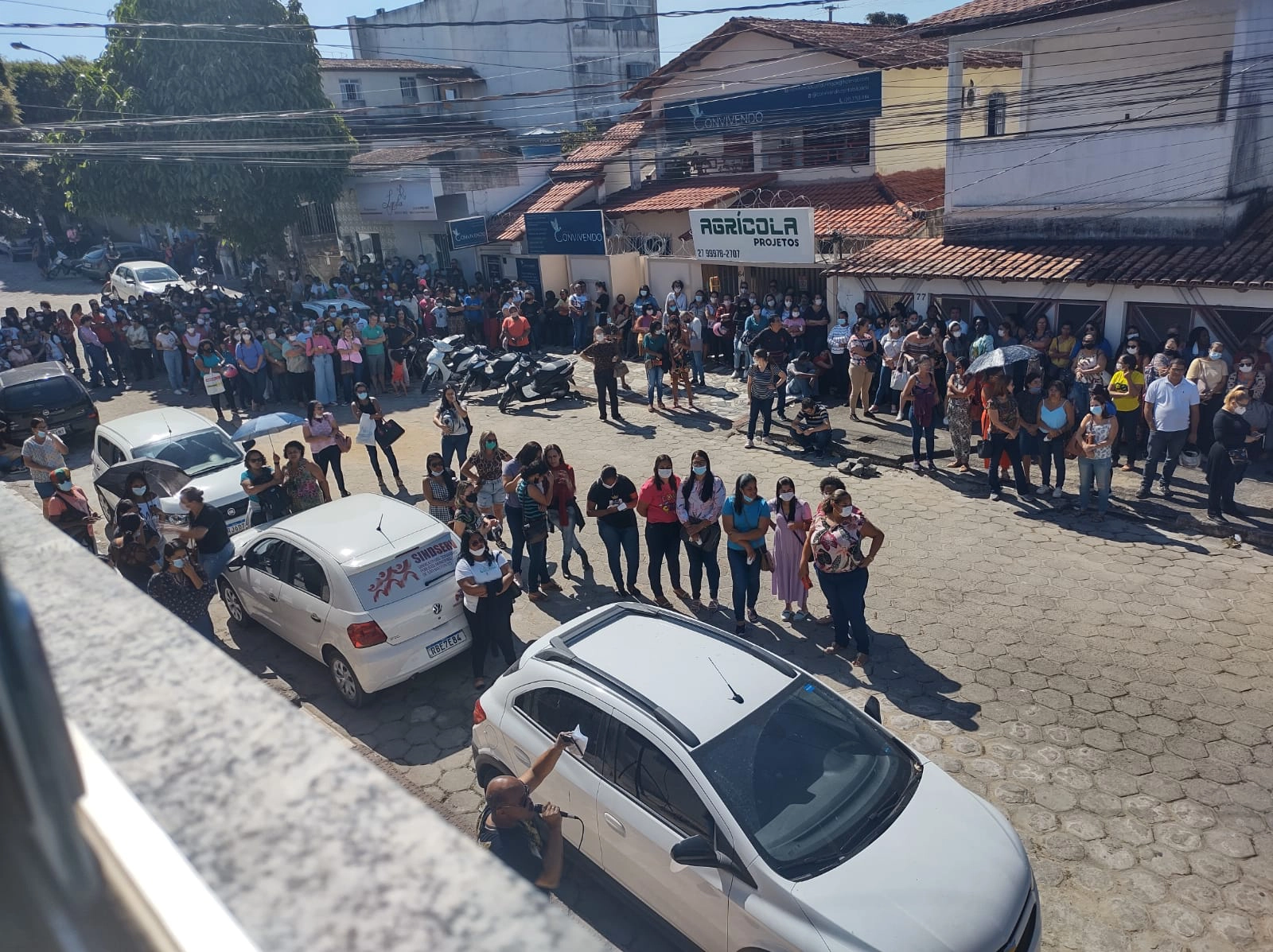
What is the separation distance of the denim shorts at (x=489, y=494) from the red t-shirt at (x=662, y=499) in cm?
187

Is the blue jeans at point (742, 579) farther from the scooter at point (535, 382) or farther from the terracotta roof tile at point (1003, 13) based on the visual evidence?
the terracotta roof tile at point (1003, 13)

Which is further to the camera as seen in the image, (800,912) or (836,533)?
(836,533)

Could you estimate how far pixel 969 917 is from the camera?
180 inches

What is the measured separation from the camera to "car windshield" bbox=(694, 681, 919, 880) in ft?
16.1

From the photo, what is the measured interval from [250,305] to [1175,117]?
73.7 feet

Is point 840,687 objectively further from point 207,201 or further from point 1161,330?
point 207,201

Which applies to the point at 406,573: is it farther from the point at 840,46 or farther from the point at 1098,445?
the point at 840,46

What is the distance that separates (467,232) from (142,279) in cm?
1222

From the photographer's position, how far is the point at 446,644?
8.26 m

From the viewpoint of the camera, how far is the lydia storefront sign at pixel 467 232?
88.4ft

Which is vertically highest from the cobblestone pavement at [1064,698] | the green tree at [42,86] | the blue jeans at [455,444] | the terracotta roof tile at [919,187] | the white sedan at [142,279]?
the green tree at [42,86]

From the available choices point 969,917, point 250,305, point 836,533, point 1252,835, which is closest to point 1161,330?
point 836,533

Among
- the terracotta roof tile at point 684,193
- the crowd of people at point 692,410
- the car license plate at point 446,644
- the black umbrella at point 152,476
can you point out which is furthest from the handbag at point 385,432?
the terracotta roof tile at point 684,193

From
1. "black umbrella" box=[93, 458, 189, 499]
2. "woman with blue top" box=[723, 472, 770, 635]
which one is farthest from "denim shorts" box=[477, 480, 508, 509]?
"black umbrella" box=[93, 458, 189, 499]
